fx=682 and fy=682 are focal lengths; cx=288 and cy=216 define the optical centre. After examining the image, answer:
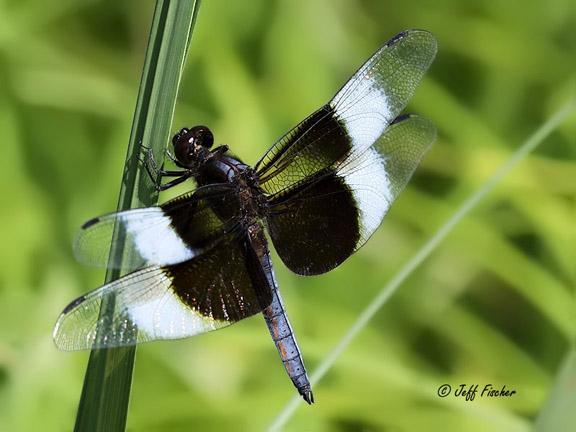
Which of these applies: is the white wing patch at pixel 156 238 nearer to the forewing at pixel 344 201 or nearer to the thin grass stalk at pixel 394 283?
the forewing at pixel 344 201

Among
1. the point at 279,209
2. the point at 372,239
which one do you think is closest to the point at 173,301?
the point at 279,209

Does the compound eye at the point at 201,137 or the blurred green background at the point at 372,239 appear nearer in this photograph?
the compound eye at the point at 201,137

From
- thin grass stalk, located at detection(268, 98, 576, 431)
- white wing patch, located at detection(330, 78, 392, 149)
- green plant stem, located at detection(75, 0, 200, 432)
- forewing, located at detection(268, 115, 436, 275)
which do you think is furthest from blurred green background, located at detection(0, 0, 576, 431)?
green plant stem, located at detection(75, 0, 200, 432)

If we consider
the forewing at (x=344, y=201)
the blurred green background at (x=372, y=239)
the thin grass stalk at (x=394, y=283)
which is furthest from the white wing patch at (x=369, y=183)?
the blurred green background at (x=372, y=239)

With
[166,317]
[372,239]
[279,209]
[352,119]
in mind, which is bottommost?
[372,239]

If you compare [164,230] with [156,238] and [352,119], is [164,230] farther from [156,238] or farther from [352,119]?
[352,119]

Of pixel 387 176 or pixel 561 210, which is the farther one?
pixel 561 210

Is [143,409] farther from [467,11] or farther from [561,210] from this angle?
[467,11]

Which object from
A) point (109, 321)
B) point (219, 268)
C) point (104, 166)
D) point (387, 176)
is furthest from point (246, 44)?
point (109, 321)
